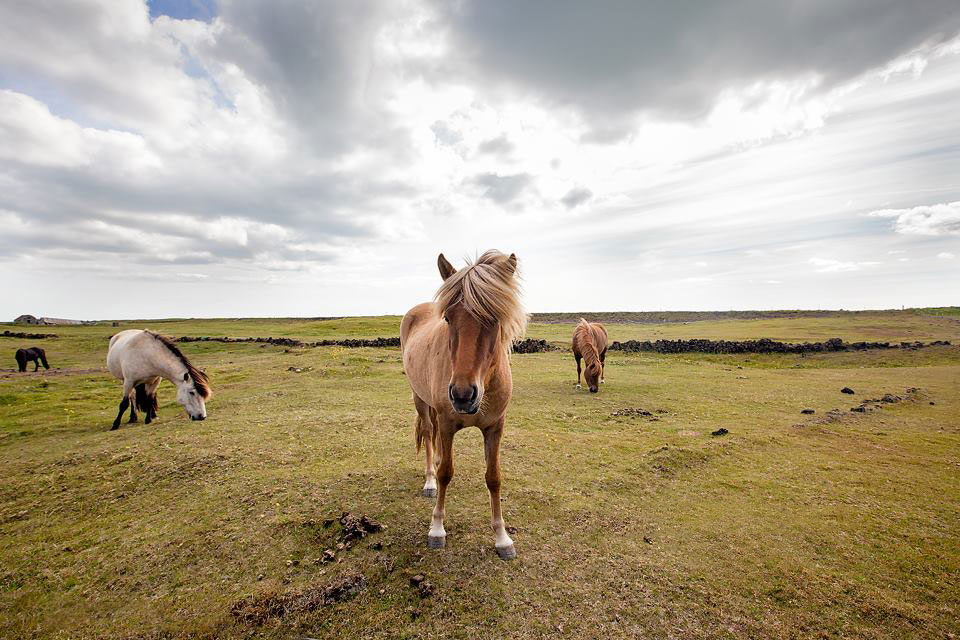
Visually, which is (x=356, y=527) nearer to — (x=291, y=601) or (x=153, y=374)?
(x=291, y=601)

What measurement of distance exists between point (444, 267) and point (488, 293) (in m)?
0.76

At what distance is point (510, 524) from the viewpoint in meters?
4.68

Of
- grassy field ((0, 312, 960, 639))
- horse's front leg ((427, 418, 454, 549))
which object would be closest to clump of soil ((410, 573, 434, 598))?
grassy field ((0, 312, 960, 639))

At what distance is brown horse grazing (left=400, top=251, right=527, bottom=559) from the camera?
351 centimetres

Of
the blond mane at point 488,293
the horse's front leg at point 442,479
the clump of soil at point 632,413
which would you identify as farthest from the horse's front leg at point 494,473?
the clump of soil at point 632,413

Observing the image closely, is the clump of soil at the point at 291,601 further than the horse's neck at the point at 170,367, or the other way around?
the horse's neck at the point at 170,367

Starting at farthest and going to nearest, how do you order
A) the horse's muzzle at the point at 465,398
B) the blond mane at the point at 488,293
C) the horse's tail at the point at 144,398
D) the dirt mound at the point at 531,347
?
the dirt mound at the point at 531,347 < the horse's tail at the point at 144,398 < the blond mane at the point at 488,293 < the horse's muzzle at the point at 465,398

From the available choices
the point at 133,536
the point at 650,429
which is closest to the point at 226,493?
the point at 133,536

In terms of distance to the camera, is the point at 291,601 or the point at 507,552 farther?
the point at 507,552

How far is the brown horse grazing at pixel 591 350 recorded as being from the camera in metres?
12.7

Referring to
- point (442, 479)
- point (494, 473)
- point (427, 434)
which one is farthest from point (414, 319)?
point (494, 473)

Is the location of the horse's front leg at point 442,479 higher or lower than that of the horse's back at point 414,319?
lower

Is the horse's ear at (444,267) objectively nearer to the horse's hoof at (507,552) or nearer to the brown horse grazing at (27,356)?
the horse's hoof at (507,552)

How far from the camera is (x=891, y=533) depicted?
4.30m
